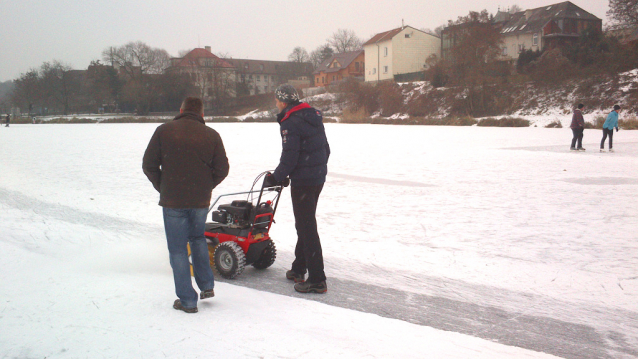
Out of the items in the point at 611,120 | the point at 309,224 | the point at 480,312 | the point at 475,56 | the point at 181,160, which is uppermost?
the point at 475,56

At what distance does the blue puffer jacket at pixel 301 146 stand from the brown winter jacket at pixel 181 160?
0.68 m

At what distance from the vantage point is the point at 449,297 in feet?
14.8

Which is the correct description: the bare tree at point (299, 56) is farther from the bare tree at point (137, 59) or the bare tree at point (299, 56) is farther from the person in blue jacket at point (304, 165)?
the person in blue jacket at point (304, 165)

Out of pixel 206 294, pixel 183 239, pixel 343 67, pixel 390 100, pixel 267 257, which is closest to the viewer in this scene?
pixel 183 239

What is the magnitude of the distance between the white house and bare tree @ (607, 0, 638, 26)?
92.3 ft

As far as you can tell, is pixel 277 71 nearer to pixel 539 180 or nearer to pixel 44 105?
pixel 44 105

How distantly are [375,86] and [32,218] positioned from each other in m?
54.2

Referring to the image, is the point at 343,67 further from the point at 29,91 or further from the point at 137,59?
the point at 29,91

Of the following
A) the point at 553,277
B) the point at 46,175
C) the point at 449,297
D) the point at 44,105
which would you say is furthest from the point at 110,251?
the point at 44,105

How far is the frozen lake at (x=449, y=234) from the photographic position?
421cm

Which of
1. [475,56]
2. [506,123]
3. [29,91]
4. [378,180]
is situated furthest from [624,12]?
[29,91]

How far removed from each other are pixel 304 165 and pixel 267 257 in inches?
55.0

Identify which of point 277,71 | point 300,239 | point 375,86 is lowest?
point 300,239

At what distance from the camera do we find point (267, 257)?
5141mm
